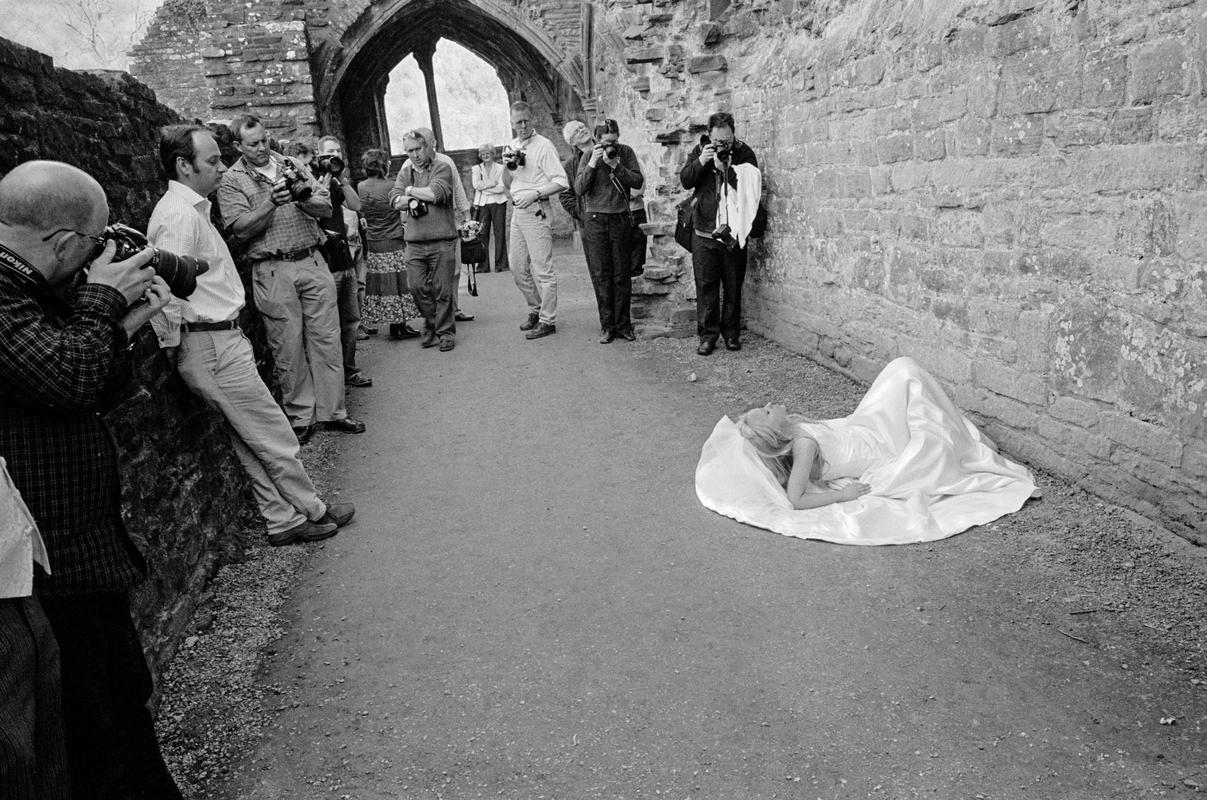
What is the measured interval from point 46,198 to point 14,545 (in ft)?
2.85

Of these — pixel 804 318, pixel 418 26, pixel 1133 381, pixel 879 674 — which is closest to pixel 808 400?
pixel 804 318

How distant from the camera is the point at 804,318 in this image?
7.70 metres

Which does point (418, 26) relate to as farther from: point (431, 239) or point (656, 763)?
point (656, 763)

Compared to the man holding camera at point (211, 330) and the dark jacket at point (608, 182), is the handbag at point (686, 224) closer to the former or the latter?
the dark jacket at point (608, 182)

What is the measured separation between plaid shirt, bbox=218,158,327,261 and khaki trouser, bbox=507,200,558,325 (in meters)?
3.32

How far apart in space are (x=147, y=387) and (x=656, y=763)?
8.53 ft

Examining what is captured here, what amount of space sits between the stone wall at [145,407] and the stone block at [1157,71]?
4.42 metres

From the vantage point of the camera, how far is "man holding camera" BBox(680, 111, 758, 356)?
7.64m

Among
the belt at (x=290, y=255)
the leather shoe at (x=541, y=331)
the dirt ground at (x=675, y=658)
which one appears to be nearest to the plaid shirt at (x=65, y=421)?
the dirt ground at (x=675, y=658)

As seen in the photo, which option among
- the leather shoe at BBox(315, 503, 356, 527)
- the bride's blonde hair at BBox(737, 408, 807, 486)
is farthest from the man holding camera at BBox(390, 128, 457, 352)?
the bride's blonde hair at BBox(737, 408, 807, 486)

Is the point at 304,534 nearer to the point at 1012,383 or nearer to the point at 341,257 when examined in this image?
the point at 341,257

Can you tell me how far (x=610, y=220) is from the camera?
865 centimetres

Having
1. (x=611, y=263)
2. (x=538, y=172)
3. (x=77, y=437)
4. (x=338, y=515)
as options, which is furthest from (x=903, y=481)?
(x=538, y=172)

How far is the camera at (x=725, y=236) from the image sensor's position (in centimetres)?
773
